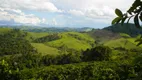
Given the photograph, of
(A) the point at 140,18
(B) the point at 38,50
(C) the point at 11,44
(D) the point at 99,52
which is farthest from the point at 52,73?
(C) the point at 11,44

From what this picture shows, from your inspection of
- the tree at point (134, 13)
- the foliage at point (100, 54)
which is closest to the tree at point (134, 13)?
the tree at point (134, 13)

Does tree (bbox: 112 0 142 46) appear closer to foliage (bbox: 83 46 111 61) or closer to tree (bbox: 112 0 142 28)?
tree (bbox: 112 0 142 28)

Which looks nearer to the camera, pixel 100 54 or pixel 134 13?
→ pixel 134 13

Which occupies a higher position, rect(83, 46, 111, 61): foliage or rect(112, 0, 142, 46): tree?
rect(112, 0, 142, 46): tree

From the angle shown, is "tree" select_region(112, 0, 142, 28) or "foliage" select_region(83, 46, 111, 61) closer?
"tree" select_region(112, 0, 142, 28)

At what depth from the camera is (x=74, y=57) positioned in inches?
4432

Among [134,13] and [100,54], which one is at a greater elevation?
[134,13]

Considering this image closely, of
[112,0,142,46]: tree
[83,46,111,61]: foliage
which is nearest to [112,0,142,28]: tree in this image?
[112,0,142,46]: tree

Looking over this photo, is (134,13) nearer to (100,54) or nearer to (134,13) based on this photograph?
(134,13)

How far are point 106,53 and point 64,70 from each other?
106ft

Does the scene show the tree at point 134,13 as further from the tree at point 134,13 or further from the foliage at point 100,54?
the foliage at point 100,54

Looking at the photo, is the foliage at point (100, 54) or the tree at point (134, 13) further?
the foliage at point (100, 54)

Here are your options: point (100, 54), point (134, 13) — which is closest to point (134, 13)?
point (134, 13)

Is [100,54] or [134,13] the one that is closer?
[134,13]
